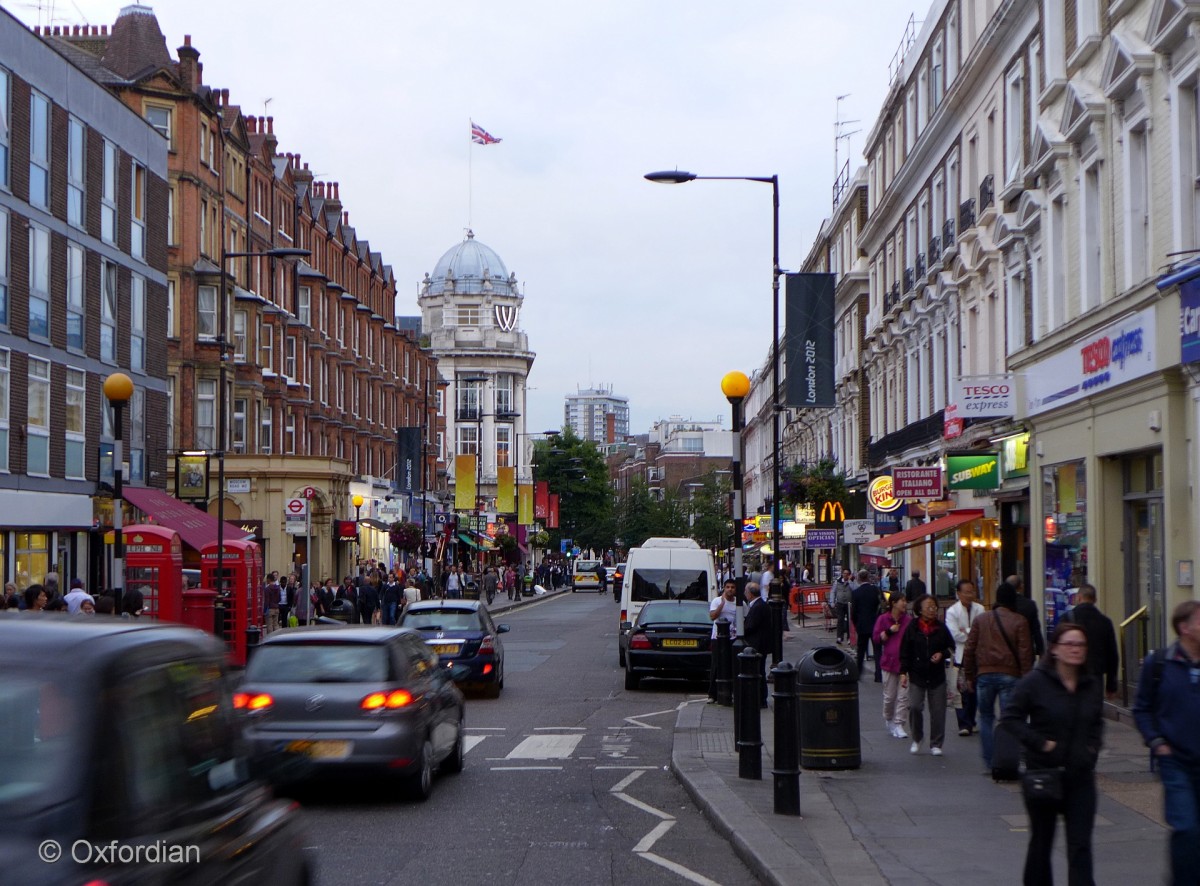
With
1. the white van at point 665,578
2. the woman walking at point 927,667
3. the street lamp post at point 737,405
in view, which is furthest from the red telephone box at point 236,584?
the woman walking at point 927,667

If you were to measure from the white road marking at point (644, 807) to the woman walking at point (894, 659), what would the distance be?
150 inches

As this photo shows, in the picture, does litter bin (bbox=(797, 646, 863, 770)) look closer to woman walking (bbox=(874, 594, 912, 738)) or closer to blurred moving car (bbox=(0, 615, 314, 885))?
woman walking (bbox=(874, 594, 912, 738))

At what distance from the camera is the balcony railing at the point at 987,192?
2859 cm

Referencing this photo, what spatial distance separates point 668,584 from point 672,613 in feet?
17.3

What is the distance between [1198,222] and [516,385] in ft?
384

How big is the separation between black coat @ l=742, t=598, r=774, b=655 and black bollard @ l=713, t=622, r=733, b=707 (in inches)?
11.6

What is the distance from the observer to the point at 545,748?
55.8ft

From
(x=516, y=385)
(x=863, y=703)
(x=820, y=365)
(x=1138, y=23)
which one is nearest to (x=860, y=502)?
(x=820, y=365)

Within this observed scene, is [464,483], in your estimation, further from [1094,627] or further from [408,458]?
[1094,627]

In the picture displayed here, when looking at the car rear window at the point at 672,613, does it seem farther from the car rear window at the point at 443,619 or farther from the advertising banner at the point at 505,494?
the advertising banner at the point at 505,494

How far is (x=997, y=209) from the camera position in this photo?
2817 centimetres

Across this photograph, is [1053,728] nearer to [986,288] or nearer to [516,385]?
[986,288]

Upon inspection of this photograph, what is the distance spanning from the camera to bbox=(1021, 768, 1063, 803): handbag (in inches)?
297

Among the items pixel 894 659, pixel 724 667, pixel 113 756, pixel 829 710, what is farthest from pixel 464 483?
pixel 113 756
